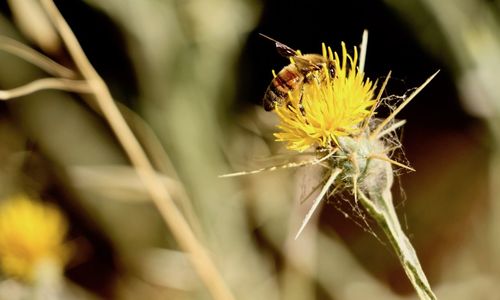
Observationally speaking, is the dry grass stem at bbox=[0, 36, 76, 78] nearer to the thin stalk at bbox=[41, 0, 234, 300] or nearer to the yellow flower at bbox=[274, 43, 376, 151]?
the thin stalk at bbox=[41, 0, 234, 300]

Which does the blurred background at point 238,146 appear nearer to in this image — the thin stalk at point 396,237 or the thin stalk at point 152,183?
the thin stalk at point 152,183

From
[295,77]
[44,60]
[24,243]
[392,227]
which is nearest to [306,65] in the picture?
[295,77]

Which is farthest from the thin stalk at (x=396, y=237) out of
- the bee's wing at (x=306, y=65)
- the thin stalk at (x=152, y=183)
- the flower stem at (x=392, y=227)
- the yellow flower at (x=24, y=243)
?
the yellow flower at (x=24, y=243)

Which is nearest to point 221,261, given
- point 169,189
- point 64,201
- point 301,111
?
point 169,189

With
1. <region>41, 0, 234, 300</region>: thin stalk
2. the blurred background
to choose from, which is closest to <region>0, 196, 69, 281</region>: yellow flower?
the blurred background

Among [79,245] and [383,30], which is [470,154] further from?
[79,245]

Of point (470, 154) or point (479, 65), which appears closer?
point (479, 65)


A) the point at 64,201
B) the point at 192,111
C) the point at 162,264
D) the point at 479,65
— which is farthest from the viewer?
the point at 64,201
